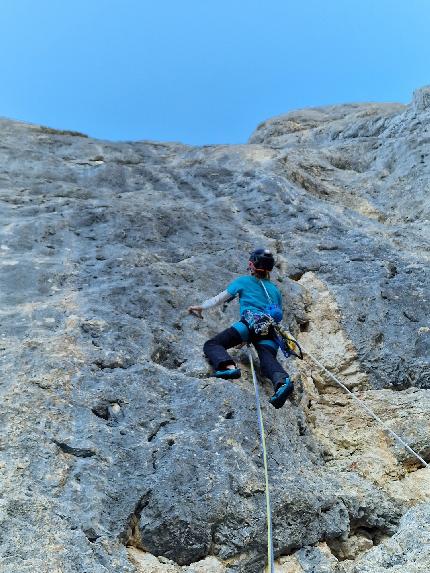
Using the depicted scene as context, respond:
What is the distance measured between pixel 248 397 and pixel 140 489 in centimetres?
153

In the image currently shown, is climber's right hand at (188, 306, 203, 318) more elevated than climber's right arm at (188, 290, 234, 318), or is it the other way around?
climber's right arm at (188, 290, 234, 318)

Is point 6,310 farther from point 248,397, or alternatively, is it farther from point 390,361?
point 390,361

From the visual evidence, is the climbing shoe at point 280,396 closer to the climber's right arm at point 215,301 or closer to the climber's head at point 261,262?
the climber's right arm at point 215,301

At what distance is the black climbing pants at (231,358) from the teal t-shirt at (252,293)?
394 millimetres

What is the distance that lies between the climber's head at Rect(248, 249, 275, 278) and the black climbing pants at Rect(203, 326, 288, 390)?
3.28 feet

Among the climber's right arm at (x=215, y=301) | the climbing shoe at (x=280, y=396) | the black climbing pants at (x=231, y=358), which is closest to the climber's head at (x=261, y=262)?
the climber's right arm at (x=215, y=301)

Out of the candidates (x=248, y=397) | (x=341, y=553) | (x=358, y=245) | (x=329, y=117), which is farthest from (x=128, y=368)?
(x=329, y=117)

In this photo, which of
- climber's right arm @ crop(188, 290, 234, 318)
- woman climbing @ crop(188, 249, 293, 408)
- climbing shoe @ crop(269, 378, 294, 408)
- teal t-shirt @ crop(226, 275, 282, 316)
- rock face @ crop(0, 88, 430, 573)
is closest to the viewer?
rock face @ crop(0, 88, 430, 573)

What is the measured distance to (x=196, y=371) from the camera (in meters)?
6.12

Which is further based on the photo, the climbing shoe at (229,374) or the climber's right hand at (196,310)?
the climber's right hand at (196,310)

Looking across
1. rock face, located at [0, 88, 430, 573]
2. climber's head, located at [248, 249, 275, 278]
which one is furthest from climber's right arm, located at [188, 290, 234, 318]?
climber's head, located at [248, 249, 275, 278]

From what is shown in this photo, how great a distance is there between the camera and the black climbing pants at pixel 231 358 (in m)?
5.96

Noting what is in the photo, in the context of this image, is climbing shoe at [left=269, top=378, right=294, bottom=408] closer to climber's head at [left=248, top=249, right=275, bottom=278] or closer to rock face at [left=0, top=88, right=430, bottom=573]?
rock face at [left=0, top=88, right=430, bottom=573]

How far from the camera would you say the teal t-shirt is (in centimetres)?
679
